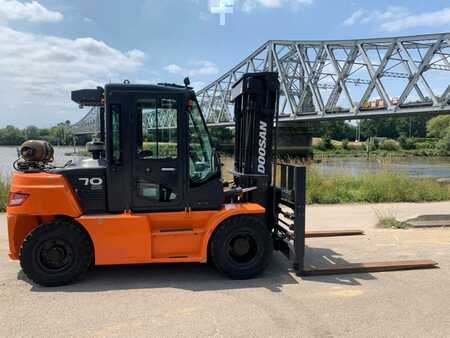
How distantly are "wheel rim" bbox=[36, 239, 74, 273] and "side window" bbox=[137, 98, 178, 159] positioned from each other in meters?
1.40

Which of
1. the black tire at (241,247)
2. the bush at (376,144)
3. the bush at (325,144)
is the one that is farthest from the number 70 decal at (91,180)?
the bush at (376,144)

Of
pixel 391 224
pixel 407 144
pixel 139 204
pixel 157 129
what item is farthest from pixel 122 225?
pixel 407 144

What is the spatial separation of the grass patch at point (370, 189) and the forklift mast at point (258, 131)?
6.82m

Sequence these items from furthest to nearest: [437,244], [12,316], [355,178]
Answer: [355,178]
[437,244]
[12,316]

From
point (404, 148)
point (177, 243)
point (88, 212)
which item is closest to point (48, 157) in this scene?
point (88, 212)

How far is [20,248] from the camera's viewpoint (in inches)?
206

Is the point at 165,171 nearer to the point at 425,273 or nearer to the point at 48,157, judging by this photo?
the point at 48,157

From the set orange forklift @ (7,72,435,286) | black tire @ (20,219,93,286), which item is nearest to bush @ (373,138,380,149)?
orange forklift @ (7,72,435,286)

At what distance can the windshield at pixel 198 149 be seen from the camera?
Answer: 17.9 feet

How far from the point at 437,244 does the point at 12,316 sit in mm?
6540

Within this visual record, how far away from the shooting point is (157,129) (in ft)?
17.4

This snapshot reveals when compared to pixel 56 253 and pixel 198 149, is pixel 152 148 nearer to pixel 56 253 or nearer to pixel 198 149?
pixel 198 149

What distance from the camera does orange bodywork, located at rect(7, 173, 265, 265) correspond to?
518 centimetres

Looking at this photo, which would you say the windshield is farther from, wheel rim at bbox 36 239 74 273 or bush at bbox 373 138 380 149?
bush at bbox 373 138 380 149
